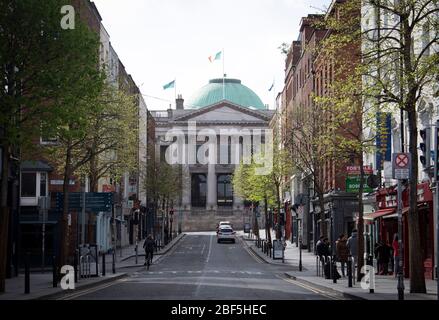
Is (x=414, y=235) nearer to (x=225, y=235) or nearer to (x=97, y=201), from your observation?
(x=97, y=201)

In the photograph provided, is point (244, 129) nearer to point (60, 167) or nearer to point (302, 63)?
point (302, 63)

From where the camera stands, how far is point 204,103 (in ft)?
520

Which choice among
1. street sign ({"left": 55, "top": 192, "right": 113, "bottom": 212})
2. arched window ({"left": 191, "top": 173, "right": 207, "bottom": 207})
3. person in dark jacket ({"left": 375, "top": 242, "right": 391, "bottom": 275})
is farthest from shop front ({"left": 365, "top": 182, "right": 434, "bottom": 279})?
arched window ({"left": 191, "top": 173, "right": 207, "bottom": 207})

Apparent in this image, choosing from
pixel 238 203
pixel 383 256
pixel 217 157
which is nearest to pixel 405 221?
pixel 383 256

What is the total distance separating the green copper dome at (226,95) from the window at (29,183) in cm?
10147

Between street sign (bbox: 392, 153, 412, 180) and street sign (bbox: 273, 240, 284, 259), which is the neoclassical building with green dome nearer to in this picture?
street sign (bbox: 273, 240, 284, 259)

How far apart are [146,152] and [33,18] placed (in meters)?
67.2

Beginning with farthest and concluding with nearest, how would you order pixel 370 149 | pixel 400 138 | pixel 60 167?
pixel 60 167
pixel 400 138
pixel 370 149

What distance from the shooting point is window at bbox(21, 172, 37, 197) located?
179 feet

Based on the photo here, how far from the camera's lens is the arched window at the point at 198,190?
149 metres

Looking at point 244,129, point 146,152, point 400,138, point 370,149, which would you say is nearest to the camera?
point 370,149

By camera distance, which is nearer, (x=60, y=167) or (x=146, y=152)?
(x=60, y=167)
